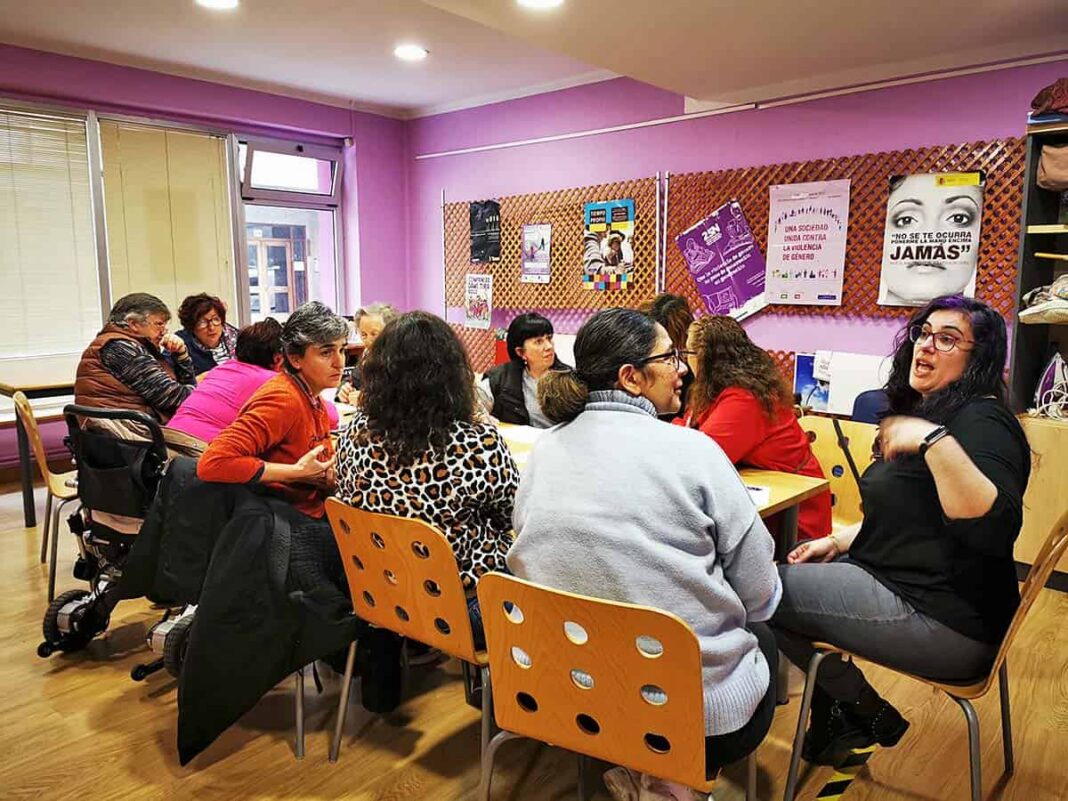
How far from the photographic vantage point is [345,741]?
221 centimetres

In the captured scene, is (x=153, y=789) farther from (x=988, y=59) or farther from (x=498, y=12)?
(x=988, y=59)

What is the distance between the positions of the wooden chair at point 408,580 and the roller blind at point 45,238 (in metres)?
4.08

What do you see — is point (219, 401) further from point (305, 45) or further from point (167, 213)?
point (167, 213)

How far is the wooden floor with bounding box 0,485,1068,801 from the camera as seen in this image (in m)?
2.00

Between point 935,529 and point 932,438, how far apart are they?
9.4 inches

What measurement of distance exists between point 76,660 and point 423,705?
124 centimetres

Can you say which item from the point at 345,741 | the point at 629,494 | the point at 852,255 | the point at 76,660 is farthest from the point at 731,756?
the point at 852,255

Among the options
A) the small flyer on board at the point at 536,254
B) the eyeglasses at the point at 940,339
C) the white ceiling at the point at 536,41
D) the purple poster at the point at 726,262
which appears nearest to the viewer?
the eyeglasses at the point at 940,339

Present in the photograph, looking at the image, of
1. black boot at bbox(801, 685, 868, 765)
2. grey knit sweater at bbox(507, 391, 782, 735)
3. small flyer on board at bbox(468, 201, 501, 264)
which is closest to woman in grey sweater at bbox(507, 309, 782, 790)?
grey knit sweater at bbox(507, 391, 782, 735)

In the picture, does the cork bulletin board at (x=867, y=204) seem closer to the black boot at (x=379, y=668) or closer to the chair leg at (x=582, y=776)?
the chair leg at (x=582, y=776)

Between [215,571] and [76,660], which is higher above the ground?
[215,571]

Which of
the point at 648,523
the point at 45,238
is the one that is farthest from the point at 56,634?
the point at 45,238

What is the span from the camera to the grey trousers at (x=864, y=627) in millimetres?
1645

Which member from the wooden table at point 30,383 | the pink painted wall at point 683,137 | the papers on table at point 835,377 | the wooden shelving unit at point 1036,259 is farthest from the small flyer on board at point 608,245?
the wooden table at point 30,383
